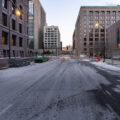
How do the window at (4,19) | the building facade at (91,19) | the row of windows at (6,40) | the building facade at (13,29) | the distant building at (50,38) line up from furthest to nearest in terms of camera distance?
the distant building at (50,38) → the building facade at (91,19) → the row of windows at (6,40) → the window at (4,19) → the building facade at (13,29)

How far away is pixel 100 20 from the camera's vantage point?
2931 inches

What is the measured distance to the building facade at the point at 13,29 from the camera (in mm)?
26642

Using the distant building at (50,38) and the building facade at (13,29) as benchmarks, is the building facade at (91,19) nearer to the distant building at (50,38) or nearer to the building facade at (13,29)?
the distant building at (50,38)

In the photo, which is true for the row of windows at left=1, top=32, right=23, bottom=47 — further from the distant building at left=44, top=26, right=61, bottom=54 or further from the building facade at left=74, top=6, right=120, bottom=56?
the distant building at left=44, top=26, right=61, bottom=54

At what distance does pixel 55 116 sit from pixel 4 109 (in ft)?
6.09

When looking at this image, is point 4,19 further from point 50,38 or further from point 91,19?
point 50,38

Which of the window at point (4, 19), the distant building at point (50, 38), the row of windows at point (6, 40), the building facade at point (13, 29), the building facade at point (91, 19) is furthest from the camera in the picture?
the distant building at point (50, 38)

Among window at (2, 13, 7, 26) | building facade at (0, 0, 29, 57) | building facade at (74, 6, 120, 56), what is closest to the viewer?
building facade at (0, 0, 29, 57)

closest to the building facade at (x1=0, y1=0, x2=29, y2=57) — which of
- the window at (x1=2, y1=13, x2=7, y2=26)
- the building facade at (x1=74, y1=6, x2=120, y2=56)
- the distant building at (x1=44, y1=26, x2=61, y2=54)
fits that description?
the window at (x1=2, y1=13, x2=7, y2=26)

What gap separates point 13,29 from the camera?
103 feet

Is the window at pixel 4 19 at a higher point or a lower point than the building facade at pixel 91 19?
lower

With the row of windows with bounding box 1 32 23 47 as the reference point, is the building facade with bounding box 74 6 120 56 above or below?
above

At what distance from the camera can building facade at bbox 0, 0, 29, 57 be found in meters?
26.6

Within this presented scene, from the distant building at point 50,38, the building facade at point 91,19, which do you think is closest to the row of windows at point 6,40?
the building facade at point 91,19
